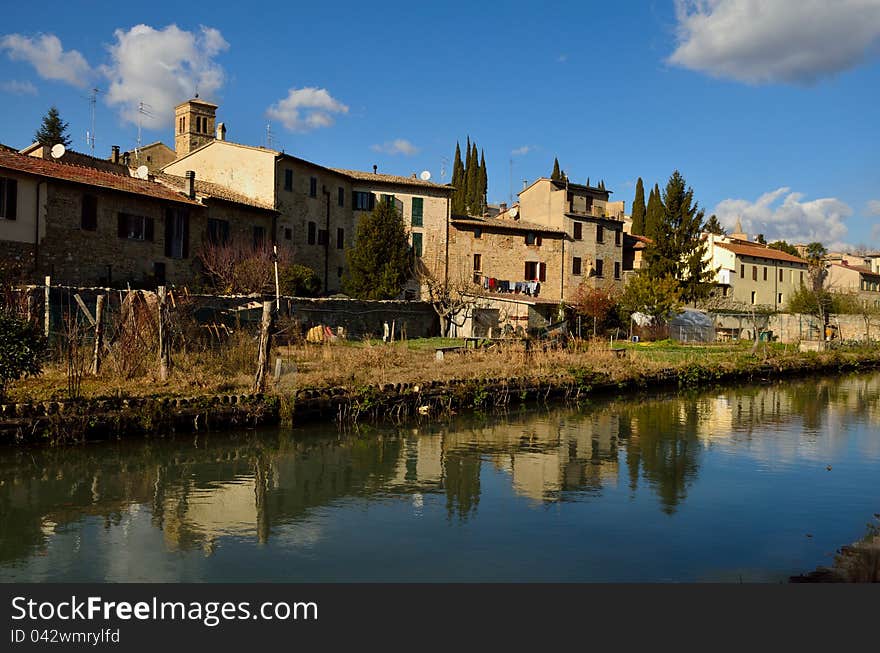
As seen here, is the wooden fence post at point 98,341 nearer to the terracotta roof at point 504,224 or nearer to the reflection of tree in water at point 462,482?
the reflection of tree in water at point 462,482

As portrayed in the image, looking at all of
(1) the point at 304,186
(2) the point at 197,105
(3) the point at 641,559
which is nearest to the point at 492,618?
A: (3) the point at 641,559

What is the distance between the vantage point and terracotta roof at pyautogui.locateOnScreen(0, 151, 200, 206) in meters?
26.3

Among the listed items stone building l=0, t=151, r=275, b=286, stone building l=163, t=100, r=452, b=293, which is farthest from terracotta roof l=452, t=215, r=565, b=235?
stone building l=0, t=151, r=275, b=286

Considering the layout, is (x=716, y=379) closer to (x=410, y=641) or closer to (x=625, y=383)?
(x=625, y=383)

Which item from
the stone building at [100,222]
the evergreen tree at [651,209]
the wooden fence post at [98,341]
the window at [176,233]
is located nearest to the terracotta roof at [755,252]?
the evergreen tree at [651,209]

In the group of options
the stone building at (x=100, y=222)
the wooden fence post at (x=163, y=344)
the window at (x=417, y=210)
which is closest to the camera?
the wooden fence post at (x=163, y=344)

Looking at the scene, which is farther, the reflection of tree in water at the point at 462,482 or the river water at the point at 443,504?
the reflection of tree in water at the point at 462,482

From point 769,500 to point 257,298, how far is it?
19099 mm

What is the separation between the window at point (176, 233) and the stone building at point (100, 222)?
1.7 inches

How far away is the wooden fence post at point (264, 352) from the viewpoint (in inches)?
655

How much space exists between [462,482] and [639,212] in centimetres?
6127

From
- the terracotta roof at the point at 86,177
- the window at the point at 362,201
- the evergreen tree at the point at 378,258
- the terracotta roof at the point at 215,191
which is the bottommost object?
the evergreen tree at the point at 378,258

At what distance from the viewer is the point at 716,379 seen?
2900 centimetres

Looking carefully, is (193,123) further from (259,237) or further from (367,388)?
(367,388)
